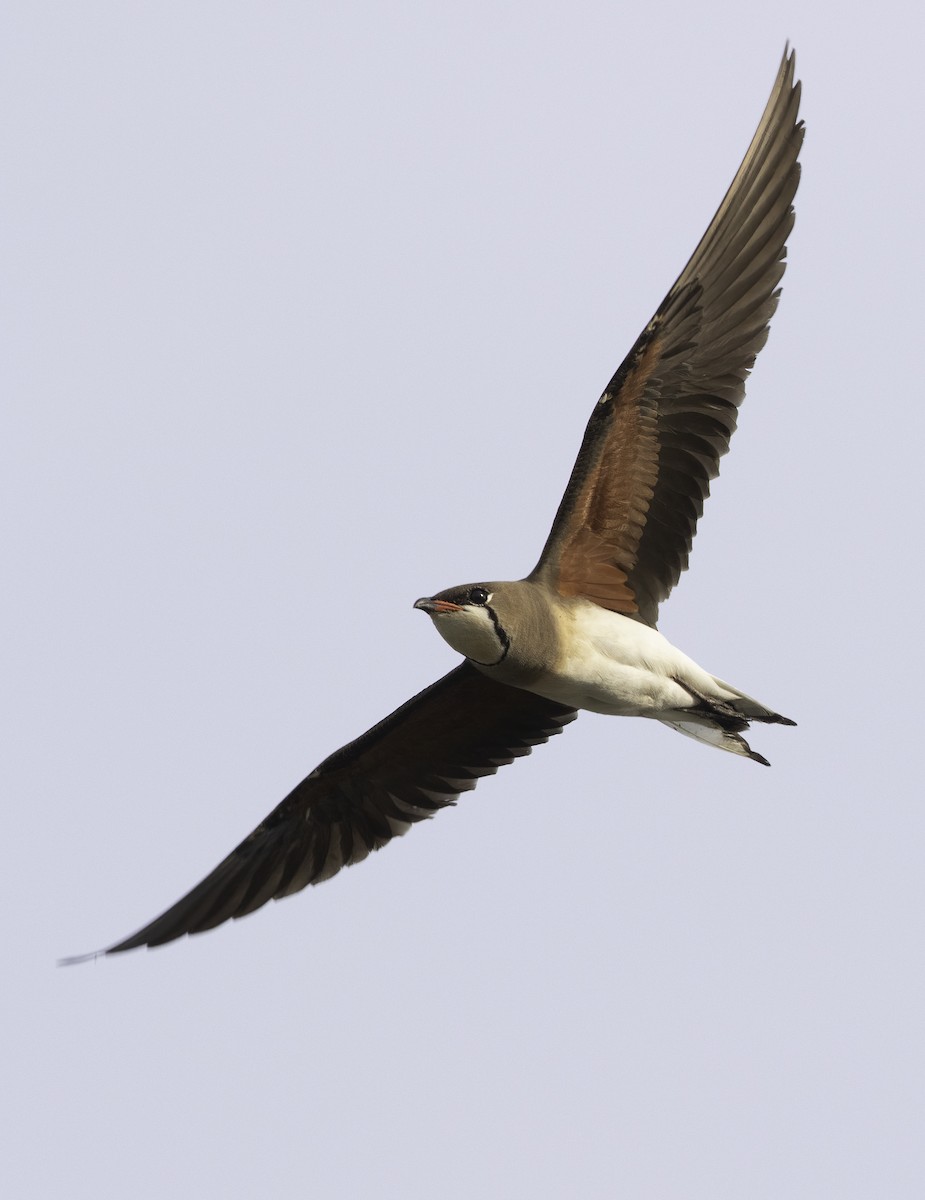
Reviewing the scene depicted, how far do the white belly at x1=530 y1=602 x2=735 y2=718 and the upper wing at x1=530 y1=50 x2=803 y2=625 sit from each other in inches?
14.1

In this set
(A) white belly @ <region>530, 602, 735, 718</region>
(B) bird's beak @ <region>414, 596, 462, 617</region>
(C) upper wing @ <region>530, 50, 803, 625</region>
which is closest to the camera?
(B) bird's beak @ <region>414, 596, 462, 617</region>

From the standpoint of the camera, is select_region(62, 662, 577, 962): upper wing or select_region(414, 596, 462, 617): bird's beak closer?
select_region(414, 596, 462, 617): bird's beak

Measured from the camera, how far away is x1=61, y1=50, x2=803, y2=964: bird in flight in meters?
14.3

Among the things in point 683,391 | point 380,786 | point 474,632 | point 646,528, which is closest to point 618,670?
point 646,528

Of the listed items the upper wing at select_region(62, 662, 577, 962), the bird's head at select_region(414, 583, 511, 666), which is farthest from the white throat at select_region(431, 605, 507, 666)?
the upper wing at select_region(62, 662, 577, 962)

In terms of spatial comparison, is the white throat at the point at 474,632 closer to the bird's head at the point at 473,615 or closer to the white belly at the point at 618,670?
the bird's head at the point at 473,615

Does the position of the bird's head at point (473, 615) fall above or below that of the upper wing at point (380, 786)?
above

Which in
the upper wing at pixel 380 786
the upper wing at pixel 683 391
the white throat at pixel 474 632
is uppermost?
the upper wing at pixel 683 391

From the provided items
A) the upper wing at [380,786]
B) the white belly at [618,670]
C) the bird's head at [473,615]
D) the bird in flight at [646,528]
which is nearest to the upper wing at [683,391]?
the bird in flight at [646,528]

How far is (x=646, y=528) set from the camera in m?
14.9

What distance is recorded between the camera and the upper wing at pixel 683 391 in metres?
14.5

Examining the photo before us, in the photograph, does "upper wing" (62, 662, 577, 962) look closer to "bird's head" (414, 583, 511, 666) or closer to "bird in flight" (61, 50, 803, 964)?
"bird in flight" (61, 50, 803, 964)

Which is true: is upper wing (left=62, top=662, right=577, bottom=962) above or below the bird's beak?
below

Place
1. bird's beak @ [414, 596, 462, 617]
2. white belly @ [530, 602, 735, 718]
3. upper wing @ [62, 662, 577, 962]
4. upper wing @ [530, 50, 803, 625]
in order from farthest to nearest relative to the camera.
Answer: upper wing @ [62, 662, 577, 962]
upper wing @ [530, 50, 803, 625]
white belly @ [530, 602, 735, 718]
bird's beak @ [414, 596, 462, 617]
